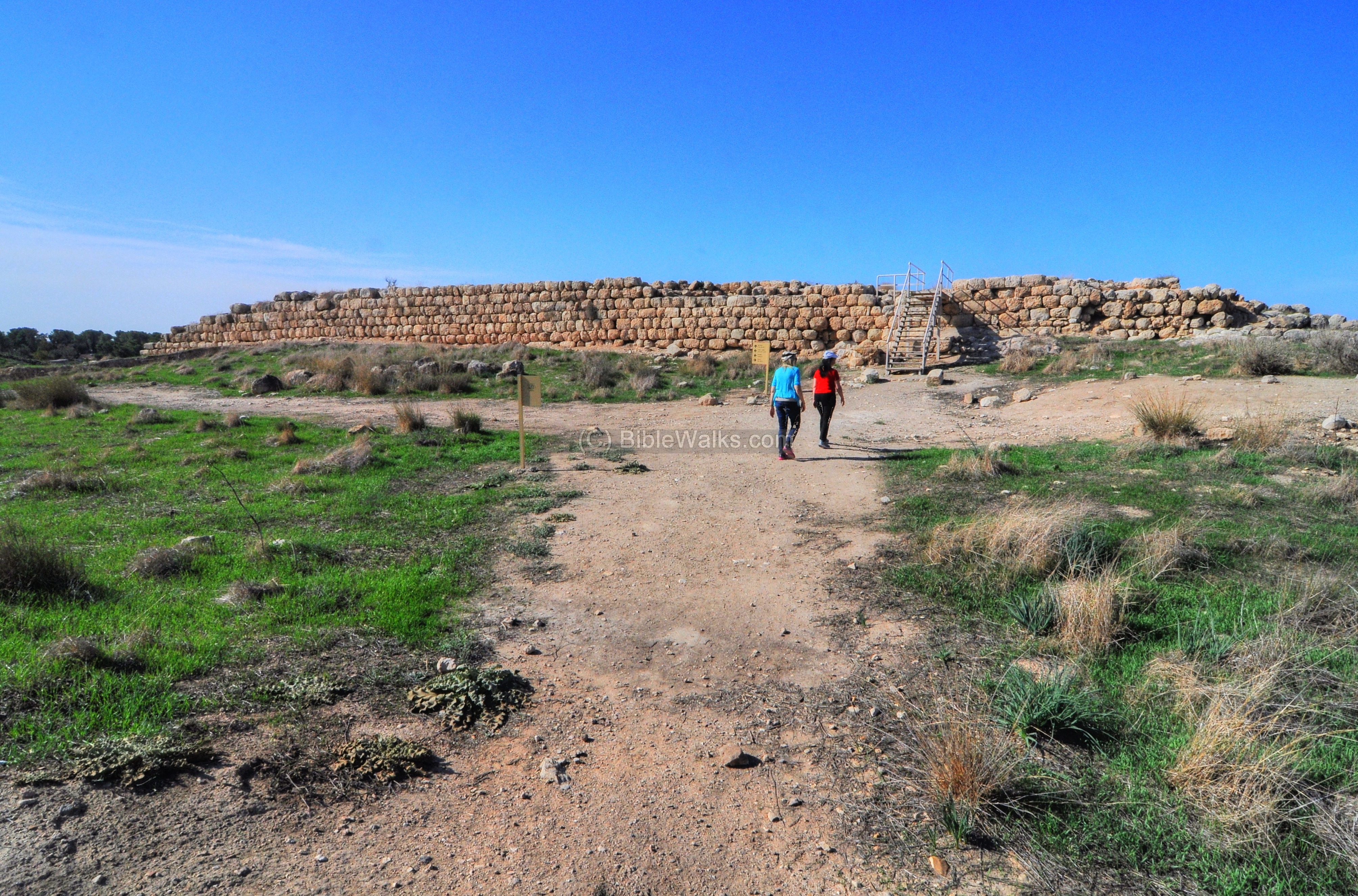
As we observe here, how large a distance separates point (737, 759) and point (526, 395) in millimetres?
8286

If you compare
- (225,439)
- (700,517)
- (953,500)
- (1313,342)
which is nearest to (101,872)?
(700,517)

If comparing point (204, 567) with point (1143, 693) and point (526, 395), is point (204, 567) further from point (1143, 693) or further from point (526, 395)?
point (1143, 693)

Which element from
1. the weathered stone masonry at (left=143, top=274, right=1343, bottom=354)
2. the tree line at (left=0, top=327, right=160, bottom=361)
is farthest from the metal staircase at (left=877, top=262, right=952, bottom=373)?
the tree line at (left=0, top=327, right=160, bottom=361)

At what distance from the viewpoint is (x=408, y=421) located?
13609 mm

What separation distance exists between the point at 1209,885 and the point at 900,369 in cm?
1825

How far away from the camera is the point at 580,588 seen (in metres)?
6.36

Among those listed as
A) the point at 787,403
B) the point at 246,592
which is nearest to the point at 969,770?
the point at 246,592

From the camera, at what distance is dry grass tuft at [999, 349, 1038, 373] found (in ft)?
61.7

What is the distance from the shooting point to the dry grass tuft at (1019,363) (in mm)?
18797

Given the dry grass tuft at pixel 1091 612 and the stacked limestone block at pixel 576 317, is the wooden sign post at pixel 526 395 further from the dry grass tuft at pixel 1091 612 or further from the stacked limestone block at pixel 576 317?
the stacked limestone block at pixel 576 317

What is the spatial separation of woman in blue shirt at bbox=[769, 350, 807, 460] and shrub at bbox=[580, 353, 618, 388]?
30.9ft

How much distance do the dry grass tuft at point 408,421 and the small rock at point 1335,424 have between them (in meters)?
14.0

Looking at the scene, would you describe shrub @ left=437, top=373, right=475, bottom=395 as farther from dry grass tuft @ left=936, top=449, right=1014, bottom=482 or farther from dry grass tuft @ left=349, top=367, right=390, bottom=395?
dry grass tuft @ left=936, top=449, right=1014, bottom=482

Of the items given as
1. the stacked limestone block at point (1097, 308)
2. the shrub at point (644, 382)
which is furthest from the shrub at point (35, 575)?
the stacked limestone block at point (1097, 308)
